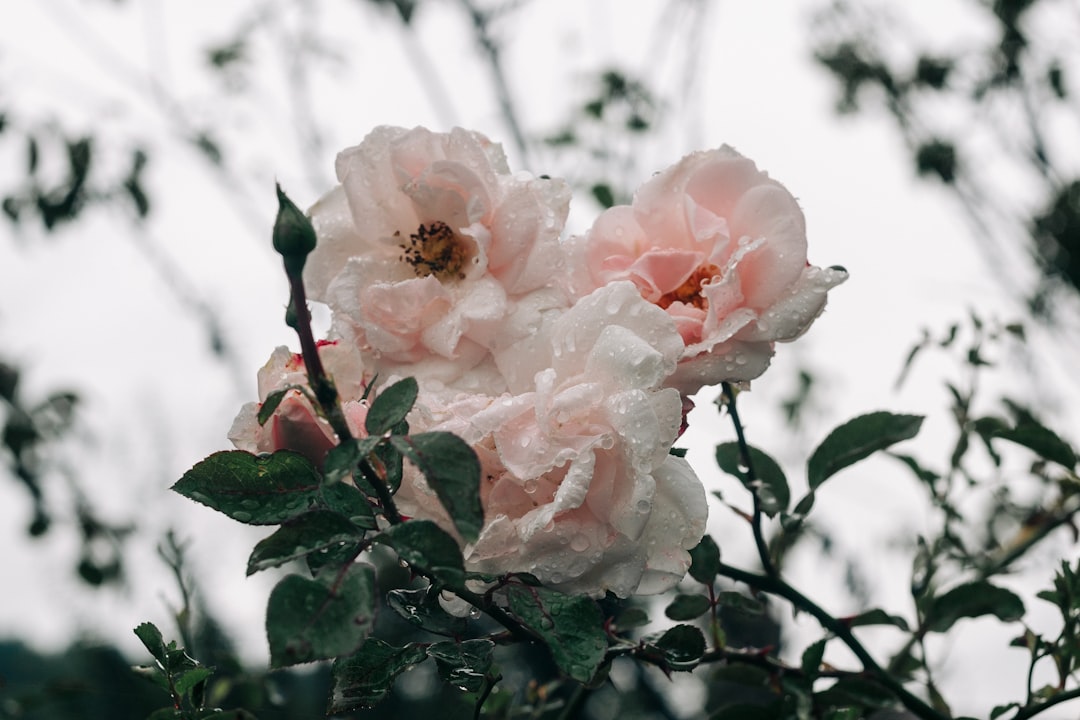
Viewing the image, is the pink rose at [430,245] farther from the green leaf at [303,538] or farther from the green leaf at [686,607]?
the green leaf at [686,607]

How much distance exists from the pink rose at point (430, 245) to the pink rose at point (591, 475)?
0.20 feet

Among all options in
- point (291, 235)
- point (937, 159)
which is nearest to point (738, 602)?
point (291, 235)

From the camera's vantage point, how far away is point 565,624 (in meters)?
0.45

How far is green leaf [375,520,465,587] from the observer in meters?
0.40

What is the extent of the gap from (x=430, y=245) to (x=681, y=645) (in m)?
0.30

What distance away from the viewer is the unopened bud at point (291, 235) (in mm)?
417

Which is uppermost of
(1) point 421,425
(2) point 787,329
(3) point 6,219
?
(3) point 6,219

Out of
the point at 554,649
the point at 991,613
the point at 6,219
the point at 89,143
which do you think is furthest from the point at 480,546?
the point at 89,143

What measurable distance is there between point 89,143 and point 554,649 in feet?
8.40

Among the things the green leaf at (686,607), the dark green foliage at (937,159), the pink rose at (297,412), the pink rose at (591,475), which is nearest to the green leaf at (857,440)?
the green leaf at (686,607)

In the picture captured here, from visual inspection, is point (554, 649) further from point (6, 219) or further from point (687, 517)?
point (6, 219)

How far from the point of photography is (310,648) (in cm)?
37

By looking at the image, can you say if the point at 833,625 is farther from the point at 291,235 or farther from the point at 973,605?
the point at 291,235

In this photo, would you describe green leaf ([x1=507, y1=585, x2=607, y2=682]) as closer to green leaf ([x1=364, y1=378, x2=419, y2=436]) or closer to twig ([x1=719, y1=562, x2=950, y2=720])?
green leaf ([x1=364, y1=378, x2=419, y2=436])
